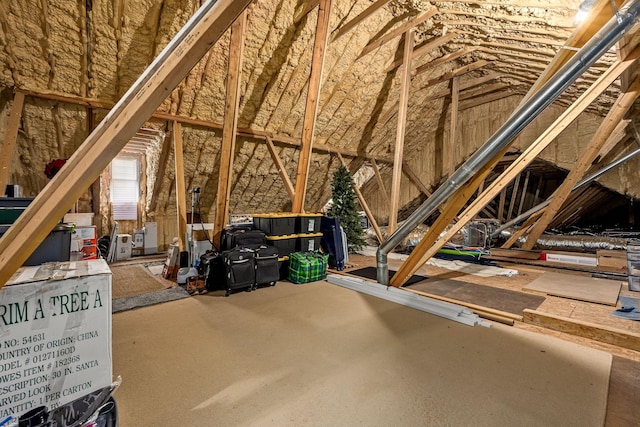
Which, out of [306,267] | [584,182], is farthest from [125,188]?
[584,182]

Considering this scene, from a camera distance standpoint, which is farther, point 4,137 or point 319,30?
point 319,30

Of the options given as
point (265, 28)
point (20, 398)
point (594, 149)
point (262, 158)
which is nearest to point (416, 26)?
point (265, 28)

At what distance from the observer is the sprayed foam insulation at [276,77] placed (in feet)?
11.2

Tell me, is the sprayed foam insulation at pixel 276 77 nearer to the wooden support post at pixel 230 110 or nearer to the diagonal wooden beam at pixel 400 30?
the diagonal wooden beam at pixel 400 30

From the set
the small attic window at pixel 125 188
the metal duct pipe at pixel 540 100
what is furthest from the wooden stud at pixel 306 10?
the small attic window at pixel 125 188

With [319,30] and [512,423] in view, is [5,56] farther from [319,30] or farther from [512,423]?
[512,423]

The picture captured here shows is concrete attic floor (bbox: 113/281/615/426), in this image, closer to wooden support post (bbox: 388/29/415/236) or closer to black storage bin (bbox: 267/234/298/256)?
black storage bin (bbox: 267/234/298/256)

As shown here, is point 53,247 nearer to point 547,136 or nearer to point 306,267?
point 306,267

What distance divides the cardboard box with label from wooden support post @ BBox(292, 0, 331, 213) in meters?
3.42

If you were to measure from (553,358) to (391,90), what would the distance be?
233 inches

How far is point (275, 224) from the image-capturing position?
4.09 metres

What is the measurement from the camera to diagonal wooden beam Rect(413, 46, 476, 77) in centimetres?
548

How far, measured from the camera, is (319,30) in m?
4.15

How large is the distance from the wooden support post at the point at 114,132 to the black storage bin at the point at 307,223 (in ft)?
10.8
